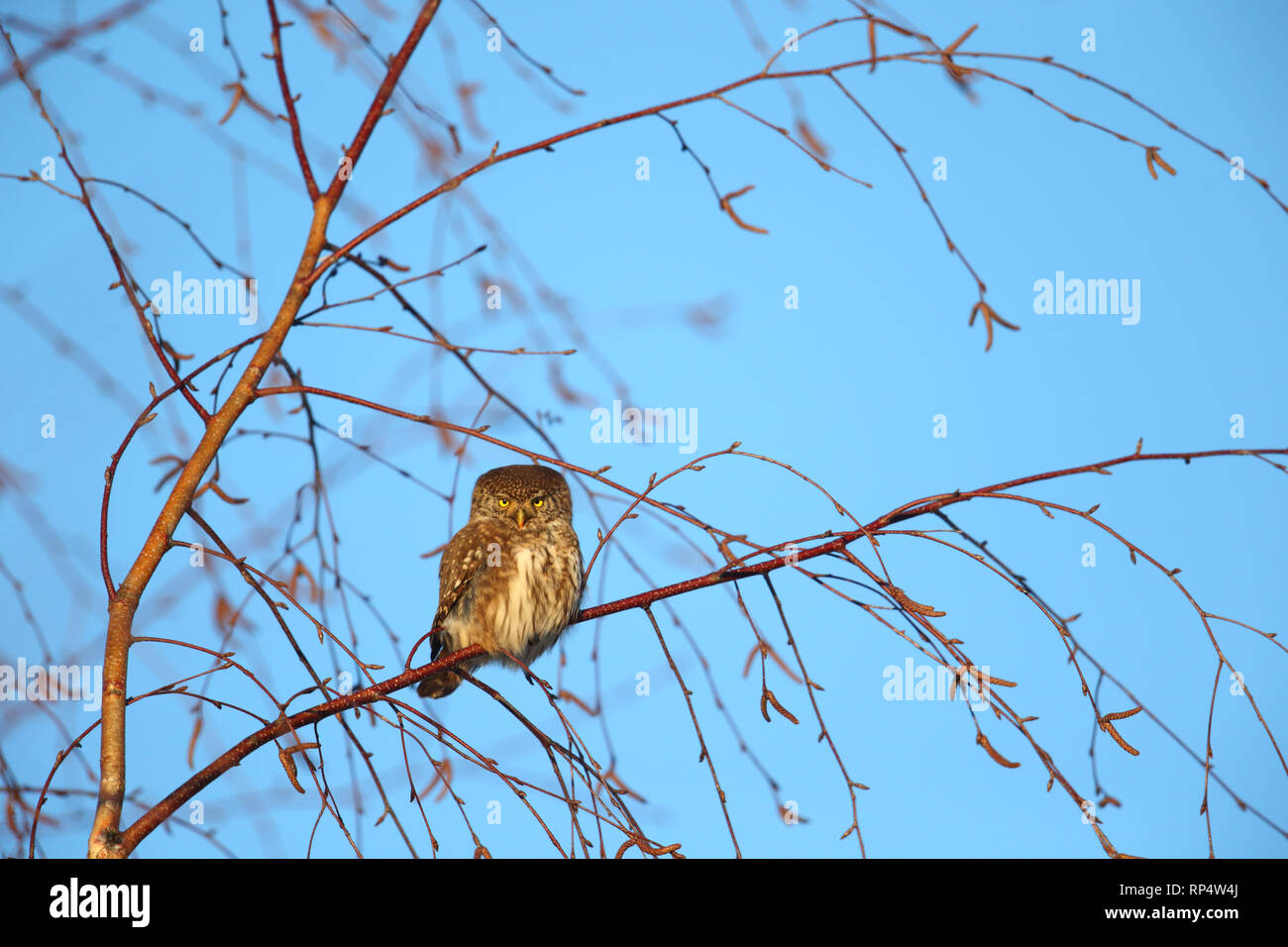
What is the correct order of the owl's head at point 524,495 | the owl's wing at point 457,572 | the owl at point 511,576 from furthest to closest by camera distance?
1. the owl's head at point 524,495
2. the owl's wing at point 457,572
3. the owl at point 511,576

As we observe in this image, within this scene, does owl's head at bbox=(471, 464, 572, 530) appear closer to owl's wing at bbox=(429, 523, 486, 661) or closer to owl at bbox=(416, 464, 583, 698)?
owl at bbox=(416, 464, 583, 698)

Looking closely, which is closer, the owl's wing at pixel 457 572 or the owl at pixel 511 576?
the owl at pixel 511 576

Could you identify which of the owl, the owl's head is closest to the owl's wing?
the owl

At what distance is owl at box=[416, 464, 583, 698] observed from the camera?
4.60 metres

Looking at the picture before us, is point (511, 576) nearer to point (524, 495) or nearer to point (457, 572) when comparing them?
point (457, 572)

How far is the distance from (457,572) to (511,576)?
0.32 meters

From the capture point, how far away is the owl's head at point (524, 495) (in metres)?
5.02

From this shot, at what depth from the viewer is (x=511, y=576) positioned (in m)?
4.66

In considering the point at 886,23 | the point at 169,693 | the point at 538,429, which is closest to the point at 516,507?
the point at 538,429

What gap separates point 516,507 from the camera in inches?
198

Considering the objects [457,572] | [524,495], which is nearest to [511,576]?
[457,572]

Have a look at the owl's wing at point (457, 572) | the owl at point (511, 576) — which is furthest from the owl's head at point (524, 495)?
the owl's wing at point (457, 572)

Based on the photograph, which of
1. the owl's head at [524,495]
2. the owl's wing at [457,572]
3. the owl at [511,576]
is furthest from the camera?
the owl's head at [524,495]

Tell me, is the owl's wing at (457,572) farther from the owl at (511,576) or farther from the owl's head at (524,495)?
the owl's head at (524,495)
